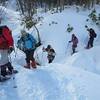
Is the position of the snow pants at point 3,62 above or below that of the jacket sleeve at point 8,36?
below

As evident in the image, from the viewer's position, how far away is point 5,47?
9766 mm

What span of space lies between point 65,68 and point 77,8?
21011 mm

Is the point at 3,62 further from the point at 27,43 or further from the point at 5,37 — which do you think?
the point at 27,43

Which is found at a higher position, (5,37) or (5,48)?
(5,37)

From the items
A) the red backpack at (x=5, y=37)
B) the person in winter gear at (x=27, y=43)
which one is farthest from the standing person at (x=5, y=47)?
the person in winter gear at (x=27, y=43)

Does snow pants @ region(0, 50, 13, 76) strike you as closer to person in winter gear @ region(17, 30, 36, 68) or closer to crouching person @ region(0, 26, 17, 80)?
crouching person @ region(0, 26, 17, 80)

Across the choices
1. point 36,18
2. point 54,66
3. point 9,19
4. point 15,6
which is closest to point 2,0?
point 15,6

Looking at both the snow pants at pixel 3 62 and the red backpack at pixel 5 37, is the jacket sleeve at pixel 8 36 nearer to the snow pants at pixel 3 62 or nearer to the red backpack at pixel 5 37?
the red backpack at pixel 5 37

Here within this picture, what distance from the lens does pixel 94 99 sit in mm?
8203

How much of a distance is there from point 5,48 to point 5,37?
347mm

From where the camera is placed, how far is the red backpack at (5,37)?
9.52 m

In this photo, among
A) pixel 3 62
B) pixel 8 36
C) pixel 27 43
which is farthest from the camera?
pixel 27 43

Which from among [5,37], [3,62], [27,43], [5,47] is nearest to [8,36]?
[5,37]

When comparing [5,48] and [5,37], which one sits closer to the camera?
[5,37]
